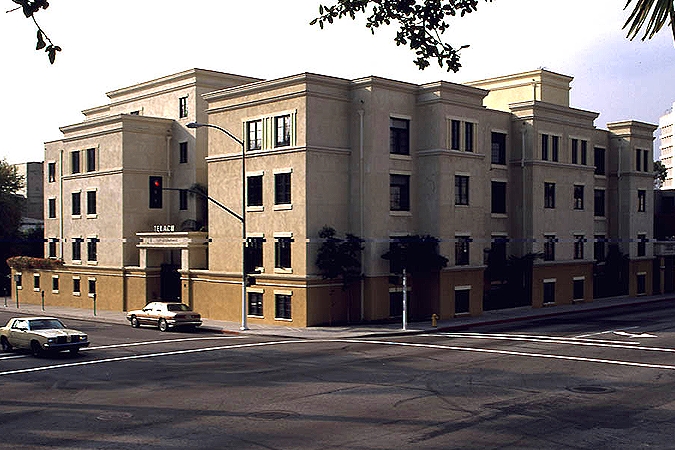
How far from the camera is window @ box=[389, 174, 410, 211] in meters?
43.6

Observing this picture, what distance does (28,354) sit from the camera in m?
30.9

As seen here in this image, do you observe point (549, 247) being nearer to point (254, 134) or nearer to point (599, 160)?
point (599, 160)

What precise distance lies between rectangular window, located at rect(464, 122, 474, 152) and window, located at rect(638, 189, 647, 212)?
22.7 m

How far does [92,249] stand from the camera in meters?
56.2

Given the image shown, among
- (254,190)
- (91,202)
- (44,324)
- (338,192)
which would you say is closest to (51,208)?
(91,202)

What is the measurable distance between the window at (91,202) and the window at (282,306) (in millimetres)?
20283

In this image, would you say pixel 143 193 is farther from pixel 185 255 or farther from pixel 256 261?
pixel 256 261

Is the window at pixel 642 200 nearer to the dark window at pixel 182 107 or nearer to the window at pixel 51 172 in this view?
the dark window at pixel 182 107

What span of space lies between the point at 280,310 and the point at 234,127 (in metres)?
11.3

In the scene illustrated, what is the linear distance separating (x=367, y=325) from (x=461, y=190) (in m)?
9.97

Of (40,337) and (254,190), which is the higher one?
(254,190)

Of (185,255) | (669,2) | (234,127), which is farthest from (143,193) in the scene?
(669,2)

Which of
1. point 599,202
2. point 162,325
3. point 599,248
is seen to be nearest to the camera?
point 162,325

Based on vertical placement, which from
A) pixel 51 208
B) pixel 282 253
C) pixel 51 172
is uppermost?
pixel 51 172
